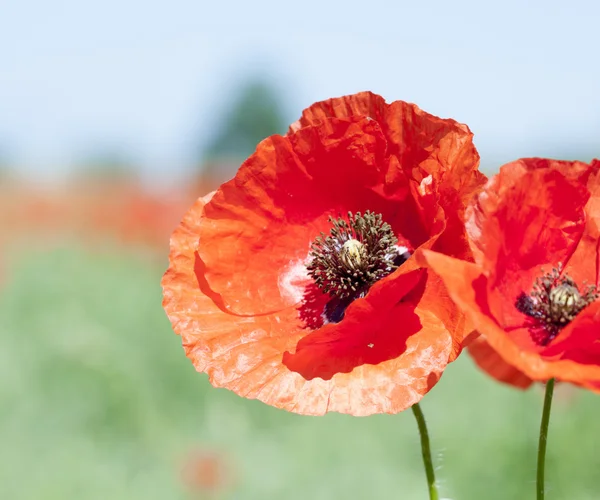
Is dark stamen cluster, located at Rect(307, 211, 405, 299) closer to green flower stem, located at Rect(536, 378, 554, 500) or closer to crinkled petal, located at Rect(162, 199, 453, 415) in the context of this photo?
crinkled petal, located at Rect(162, 199, 453, 415)

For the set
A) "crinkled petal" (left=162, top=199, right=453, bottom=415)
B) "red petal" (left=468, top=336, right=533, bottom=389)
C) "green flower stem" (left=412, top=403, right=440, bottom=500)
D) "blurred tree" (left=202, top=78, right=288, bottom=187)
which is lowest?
"blurred tree" (left=202, top=78, right=288, bottom=187)

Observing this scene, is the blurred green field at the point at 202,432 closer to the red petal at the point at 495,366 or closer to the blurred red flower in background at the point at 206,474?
the blurred red flower in background at the point at 206,474

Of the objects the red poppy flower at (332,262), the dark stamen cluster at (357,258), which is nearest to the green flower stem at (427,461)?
the red poppy flower at (332,262)

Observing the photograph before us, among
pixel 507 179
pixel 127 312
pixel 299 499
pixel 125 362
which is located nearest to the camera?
pixel 507 179

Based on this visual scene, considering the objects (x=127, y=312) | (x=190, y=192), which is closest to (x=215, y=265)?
(x=127, y=312)

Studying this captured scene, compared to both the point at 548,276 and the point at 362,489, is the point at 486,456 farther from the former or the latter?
the point at 548,276

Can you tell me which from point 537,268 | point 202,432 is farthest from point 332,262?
point 202,432

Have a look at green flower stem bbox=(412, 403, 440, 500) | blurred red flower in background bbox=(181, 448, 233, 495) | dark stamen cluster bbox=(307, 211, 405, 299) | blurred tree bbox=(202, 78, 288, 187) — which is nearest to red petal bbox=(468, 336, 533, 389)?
dark stamen cluster bbox=(307, 211, 405, 299)
